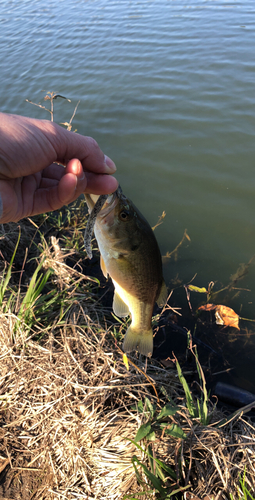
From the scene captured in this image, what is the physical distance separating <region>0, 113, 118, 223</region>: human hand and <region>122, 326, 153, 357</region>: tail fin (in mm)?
1351

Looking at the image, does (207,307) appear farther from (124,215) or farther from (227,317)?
(124,215)

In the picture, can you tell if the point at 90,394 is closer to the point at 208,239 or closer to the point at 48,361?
the point at 48,361

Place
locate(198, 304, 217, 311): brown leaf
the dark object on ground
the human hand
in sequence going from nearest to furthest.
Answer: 1. the human hand
2. the dark object on ground
3. locate(198, 304, 217, 311): brown leaf

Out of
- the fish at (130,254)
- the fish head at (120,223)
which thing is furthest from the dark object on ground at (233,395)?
the fish head at (120,223)

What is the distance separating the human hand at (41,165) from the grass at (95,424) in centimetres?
122

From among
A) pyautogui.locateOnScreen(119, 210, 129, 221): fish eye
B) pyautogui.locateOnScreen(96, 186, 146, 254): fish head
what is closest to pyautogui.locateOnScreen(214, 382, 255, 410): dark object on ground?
pyautogui.locateOnScreen(96, 186, 146, 254): fish head

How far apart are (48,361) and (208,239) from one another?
3360mm

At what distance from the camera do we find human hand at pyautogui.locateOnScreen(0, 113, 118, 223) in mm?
2021

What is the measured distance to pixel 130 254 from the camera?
2.48 m

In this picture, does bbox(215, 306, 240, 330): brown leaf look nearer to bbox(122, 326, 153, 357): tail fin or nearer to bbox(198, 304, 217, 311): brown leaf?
bbox(198, 304, 217, 311): brown leaf

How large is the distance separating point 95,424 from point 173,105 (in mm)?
7863

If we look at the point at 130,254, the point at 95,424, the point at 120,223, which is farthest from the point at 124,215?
the point at 95,424

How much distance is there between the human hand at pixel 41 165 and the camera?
202 cm

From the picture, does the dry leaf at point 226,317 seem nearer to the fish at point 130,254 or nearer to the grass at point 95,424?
the grass at point 95,424
